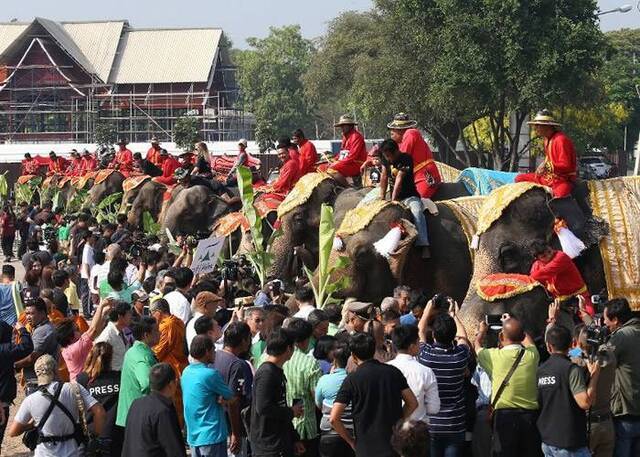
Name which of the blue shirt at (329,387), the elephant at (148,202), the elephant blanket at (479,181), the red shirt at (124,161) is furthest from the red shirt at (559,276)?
the red shirt at (124,161)

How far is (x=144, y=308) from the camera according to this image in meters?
Answer: 11.5

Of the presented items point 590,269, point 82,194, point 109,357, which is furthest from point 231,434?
point 82,194

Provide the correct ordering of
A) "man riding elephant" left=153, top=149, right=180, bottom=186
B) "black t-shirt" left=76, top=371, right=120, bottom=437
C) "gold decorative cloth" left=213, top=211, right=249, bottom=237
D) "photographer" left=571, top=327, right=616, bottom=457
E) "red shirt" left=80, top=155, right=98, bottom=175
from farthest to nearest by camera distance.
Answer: "red shirt" left=80, top=155, right=98, bottom=175
"man riding elephant" left=153, top=149, right=180, bottom=186
"gold decorative cloth" left=213, top=211, right=249, bottom=237
"black t-shirt" left=76, top=371, right=120, bottom=437
"photographer" left=571, top=327, right=616, bottom=457

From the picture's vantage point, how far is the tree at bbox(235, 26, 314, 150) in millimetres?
92812

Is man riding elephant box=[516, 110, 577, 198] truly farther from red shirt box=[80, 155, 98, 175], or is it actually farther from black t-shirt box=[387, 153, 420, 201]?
red shirt box=[80, 155, 98, 175]

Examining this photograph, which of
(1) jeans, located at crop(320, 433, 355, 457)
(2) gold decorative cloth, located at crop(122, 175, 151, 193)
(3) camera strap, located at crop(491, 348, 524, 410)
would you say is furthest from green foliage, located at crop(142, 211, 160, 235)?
(3) camera strap, located at crop(491, 348, 524, 410)

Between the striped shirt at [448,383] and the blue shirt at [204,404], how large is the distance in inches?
53.5

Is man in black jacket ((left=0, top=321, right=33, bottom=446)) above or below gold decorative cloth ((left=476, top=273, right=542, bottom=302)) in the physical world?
below

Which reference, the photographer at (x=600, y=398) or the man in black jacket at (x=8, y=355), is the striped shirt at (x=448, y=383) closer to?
the photographer at (x=600, y=398)

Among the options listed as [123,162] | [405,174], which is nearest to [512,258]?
[405,174]

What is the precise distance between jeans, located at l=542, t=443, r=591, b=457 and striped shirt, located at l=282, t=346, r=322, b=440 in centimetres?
157

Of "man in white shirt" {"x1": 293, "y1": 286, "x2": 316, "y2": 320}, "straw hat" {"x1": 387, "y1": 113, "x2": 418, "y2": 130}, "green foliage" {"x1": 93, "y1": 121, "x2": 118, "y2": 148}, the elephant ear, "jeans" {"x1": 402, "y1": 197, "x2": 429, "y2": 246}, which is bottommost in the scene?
"man in white shirt" {"x1": 293, "y1": 286, "x2": 316, "y2": 320}

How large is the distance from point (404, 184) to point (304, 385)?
16.7 ft

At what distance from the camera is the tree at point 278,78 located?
305ft
